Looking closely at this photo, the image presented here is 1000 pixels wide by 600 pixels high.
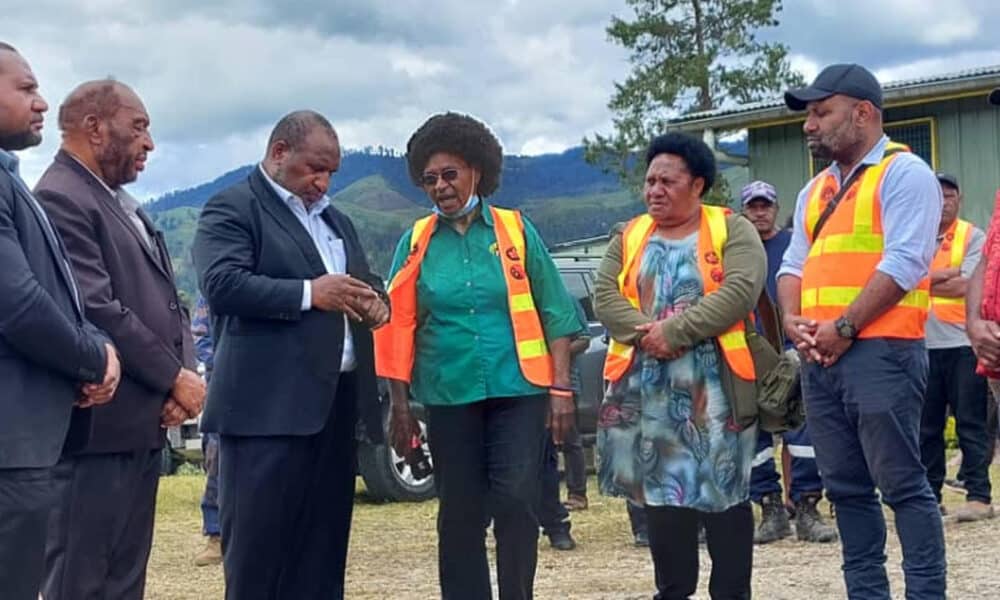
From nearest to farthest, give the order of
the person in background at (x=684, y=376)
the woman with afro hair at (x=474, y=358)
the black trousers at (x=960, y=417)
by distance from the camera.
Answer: the person in background at (x=684, y=376) < the woman with afro hair at (x=474, y=358) < the black trousers at (x=960, y=417)

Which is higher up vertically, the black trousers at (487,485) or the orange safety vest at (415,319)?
the orange safety vest at (415,319)

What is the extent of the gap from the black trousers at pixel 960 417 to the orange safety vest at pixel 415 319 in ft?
14.1

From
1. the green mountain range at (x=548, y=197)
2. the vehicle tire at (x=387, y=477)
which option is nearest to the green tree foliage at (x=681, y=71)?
the green mountain range at (x=548, y=197)

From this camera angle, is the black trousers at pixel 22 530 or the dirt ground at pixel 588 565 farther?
the dirt ground at pixel 588 565

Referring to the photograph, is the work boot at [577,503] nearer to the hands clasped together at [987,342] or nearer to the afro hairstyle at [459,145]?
the afro hairstyle at [459,145]

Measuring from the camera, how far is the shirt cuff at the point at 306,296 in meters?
5.02

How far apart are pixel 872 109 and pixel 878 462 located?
1.44 meters

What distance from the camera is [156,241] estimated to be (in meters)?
5.03

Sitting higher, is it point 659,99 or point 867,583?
point 659,99

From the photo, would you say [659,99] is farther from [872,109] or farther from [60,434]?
[60,434]

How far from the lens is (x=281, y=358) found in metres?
5.06

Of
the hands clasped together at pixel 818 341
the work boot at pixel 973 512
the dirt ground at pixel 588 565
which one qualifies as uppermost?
the hands clasped together at pixel 818 341

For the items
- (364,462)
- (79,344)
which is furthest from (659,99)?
(79,344)

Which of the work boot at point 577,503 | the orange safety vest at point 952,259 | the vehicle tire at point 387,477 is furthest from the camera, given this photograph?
the vehicle tire at point 387,477
